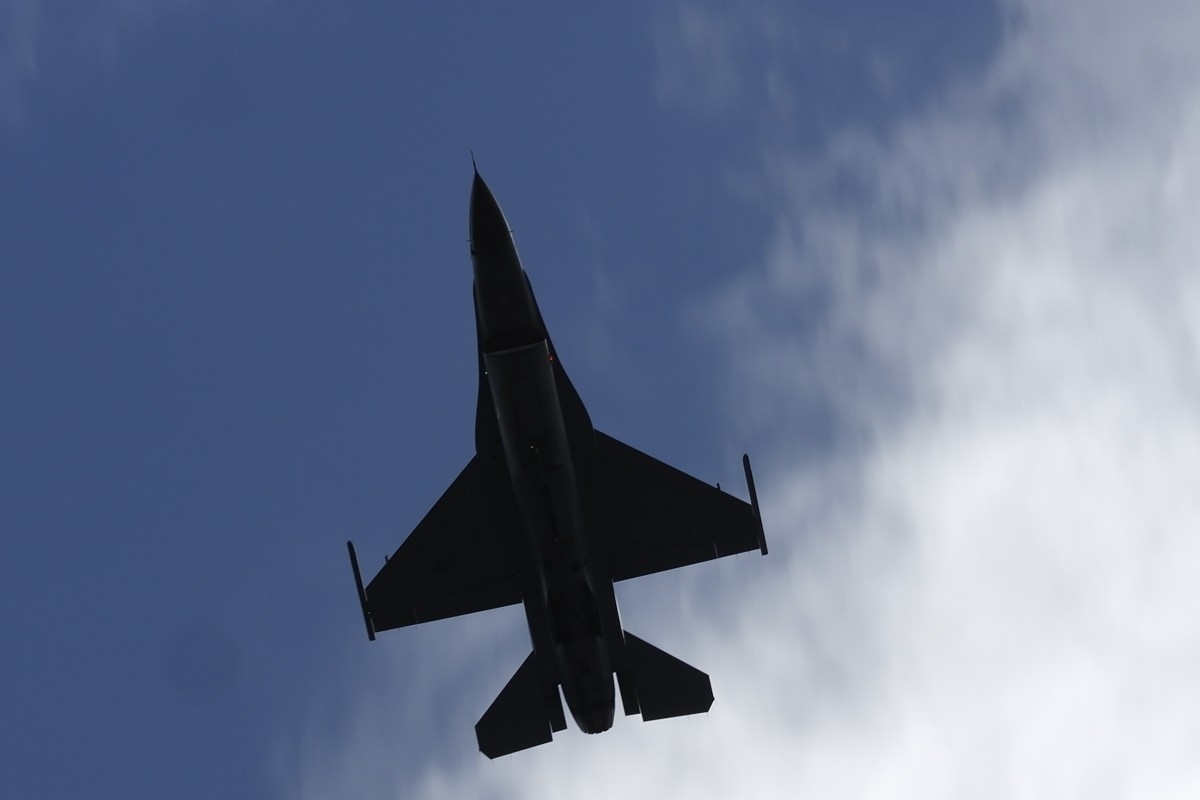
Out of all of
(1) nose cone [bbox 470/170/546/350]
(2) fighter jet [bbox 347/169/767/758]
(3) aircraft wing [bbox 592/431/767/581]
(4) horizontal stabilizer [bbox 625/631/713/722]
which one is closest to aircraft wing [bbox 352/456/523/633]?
(2) fighter jet [bbox 347/169/767/758]

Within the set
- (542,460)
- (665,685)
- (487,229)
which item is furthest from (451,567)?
(487,229)

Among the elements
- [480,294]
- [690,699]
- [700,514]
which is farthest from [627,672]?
[480,294]

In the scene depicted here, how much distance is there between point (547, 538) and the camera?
102ft

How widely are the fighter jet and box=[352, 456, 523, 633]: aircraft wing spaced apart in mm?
41

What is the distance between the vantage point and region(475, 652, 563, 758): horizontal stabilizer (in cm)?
3312

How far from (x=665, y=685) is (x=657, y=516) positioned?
16.3 ft

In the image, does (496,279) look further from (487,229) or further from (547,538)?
(547,538)

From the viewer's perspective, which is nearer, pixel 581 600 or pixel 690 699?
pixel 581 600

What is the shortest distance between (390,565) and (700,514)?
9.49m

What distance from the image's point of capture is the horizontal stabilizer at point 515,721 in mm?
33125

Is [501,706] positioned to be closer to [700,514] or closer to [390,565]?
[390,565]

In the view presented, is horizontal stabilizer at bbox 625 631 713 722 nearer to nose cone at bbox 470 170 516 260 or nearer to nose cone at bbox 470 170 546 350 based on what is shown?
nose cone at bbox 470 170 546 350

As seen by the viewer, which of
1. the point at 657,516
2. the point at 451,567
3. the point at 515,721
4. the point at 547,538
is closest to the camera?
the point at 547,538

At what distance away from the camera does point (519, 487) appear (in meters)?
30.6
